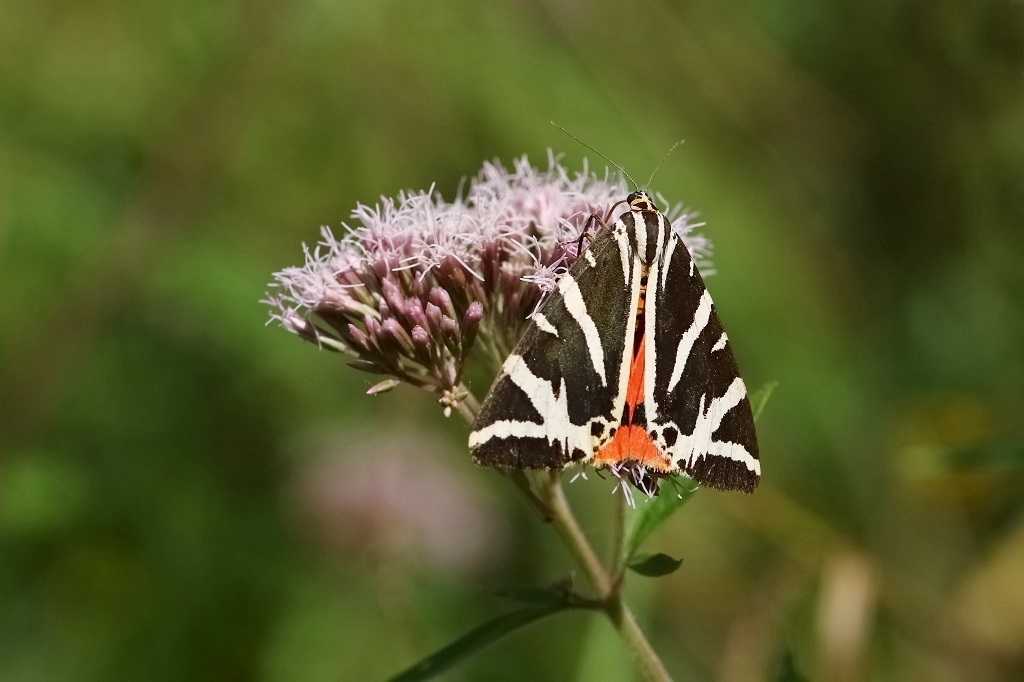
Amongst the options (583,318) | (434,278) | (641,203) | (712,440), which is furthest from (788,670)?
(434,278)

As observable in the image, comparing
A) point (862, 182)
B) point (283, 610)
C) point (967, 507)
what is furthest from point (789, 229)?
point (283, 610)

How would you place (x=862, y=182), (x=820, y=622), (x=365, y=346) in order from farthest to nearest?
(x=862, y=182) → (x=820, y=622) → (x=365, y=346)

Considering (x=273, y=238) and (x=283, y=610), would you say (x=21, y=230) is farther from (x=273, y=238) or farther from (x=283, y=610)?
(x=283, y=610)

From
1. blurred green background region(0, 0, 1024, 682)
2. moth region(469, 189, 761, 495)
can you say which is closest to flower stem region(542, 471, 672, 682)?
moth region(469, 189, 761, 495)

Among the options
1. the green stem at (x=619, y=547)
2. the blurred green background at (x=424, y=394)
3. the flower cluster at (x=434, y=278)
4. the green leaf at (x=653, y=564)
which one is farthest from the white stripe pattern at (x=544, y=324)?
the blurred green background at (x=424, y=394)

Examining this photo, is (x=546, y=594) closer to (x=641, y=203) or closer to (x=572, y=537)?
(x=572, y=537)

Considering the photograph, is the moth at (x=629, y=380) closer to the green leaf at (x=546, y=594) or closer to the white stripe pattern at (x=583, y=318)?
the white stripe pattern at (x=583, y=318)
